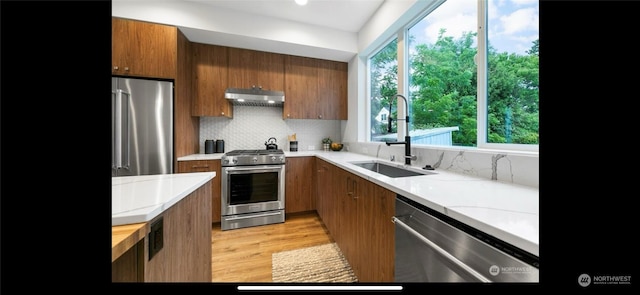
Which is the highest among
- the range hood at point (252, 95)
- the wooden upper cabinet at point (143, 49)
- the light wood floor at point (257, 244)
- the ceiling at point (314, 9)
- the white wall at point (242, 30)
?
the ceiling at point (314, 9)

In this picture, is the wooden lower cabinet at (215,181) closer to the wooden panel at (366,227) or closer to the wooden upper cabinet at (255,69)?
the wooden upper cabinet at (255,69)

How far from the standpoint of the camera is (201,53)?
2.45 metres

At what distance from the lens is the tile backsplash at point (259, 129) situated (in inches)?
111

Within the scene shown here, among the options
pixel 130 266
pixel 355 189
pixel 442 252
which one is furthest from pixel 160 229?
pixel 355 189

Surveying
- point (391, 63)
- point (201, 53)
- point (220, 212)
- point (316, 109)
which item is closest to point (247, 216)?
point (220, 212)

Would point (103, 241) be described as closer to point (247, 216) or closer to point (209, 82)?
point (247, 216)

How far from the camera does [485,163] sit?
1.10 metres

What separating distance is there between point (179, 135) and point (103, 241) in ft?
7.28

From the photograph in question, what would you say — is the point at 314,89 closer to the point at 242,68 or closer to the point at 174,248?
the point at 242,68

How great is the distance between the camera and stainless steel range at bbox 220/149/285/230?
2.29 m

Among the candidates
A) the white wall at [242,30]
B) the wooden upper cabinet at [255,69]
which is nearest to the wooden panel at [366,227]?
the wooden upper cabinet at [255,69]

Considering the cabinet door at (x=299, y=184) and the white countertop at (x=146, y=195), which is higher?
the white countertop at (x=146, y=195)

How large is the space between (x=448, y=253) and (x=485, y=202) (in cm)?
22

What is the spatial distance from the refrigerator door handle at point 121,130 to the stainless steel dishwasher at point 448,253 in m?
2.37
